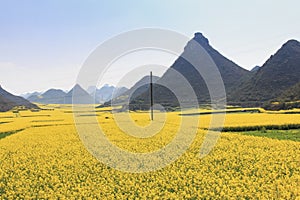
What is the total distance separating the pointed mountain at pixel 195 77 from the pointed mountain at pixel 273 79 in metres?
11.5

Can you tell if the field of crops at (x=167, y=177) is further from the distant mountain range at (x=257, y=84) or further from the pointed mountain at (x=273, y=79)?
the pointed mountain at (x=273, y=79)

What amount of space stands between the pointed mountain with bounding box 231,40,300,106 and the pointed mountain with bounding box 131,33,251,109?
37.8 feet

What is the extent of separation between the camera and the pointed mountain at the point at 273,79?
303 ft

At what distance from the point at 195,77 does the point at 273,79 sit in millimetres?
38733

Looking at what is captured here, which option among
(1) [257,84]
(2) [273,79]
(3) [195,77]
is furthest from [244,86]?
(3) [195,77]

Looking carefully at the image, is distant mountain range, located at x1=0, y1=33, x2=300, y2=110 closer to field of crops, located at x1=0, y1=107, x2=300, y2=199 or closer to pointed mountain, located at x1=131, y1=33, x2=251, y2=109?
pointed mountain, located at x1=131, y1=33, x2=251, y2=109

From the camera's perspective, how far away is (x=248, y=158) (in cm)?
1373

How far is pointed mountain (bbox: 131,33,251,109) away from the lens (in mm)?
109125

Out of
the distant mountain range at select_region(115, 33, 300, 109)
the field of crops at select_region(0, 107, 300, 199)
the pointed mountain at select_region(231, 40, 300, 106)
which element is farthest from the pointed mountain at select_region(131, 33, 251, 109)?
the field of crops at select_region(0, 107, 300, 199)

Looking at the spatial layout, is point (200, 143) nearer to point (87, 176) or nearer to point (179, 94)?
point (87, 176)

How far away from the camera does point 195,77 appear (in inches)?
5251

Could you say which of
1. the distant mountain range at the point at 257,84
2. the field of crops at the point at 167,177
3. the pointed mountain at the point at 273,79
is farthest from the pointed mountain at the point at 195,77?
the field of crops at the point at 167,177

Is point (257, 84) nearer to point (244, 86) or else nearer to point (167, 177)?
point (244, 86)

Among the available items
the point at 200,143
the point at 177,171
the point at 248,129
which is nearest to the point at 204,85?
the point at 248,129
